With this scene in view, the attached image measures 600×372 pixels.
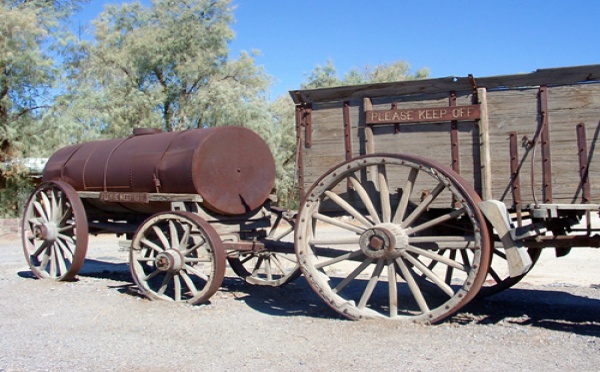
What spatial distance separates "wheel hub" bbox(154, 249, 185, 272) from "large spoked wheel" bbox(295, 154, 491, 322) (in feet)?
5.60

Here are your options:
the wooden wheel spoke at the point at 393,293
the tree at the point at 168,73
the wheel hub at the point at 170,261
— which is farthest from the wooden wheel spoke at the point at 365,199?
the tree at the point at 168,73

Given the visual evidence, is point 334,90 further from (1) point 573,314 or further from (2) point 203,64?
(2) point 203,64

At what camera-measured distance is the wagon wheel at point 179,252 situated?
6953mm

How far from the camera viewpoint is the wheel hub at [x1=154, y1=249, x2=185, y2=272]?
7211 millimetres

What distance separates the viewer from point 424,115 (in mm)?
5941

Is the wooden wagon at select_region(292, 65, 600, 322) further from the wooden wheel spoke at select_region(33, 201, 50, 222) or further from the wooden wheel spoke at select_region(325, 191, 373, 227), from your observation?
the wooden wheel spoke at select_region(33, 201, 50, 222)

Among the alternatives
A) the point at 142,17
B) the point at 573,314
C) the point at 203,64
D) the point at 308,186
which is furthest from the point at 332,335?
Result: the point at 142,17

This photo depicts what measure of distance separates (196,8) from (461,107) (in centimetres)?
1743

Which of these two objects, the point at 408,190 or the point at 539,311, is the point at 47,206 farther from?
the point at 539,311

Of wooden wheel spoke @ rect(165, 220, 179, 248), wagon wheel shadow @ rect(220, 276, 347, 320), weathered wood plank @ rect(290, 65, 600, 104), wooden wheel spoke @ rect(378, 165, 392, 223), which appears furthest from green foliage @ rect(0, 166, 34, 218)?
wooden wheel spoke @ rect(378, 165, 392, 223)

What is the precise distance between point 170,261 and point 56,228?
9.10ft

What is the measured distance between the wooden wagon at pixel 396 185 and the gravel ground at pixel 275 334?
0.34 m

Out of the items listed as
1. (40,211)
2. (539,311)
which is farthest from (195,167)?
Result: (539,311)

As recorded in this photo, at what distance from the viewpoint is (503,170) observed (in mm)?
5613
